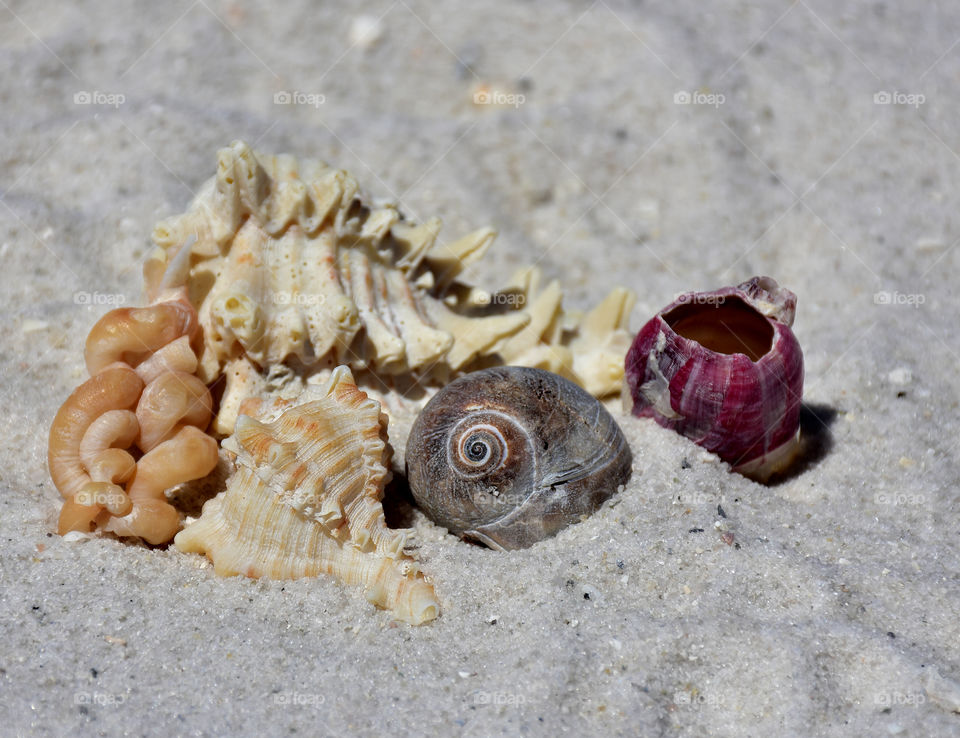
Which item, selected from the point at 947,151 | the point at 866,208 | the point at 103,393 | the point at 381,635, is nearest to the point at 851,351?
the point at 866,208

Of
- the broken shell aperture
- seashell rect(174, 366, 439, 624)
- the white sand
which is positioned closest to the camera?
the white sand

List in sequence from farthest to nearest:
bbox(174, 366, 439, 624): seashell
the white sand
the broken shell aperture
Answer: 1. the broken shell aperture
2. bbox(174, 366, 439, 624): seashell
3. the white sand

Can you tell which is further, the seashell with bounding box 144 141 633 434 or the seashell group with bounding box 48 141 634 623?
the seashell with bounding box 144 141 633 434

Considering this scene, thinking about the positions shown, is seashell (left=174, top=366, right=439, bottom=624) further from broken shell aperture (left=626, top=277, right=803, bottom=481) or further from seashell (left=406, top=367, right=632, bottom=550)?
broken shell aperture (left=626, top=277, right=803, bottom=481)

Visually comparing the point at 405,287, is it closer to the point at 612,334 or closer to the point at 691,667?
the point at 612,334

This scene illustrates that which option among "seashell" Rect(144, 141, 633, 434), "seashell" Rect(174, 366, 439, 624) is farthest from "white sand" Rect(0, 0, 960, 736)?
"seashell" Rect(144, 141, 633, 434)

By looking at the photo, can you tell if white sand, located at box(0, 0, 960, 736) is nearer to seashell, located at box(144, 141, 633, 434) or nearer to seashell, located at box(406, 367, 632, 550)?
seashell, located at box(406, 367, 632, 550)

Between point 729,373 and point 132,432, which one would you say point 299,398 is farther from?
point 729,373
